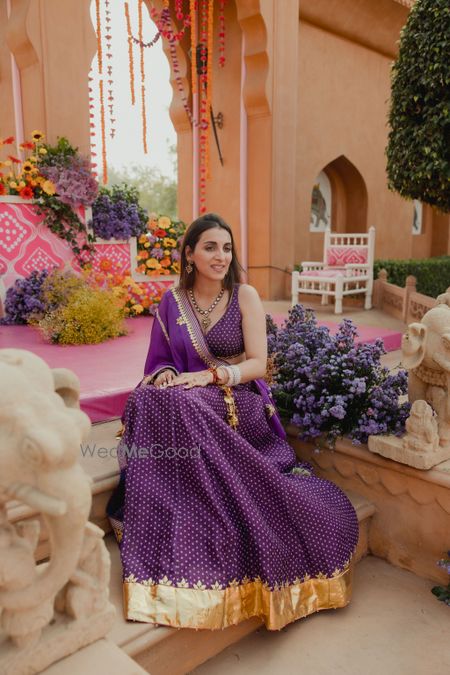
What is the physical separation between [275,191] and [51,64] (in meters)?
3.57

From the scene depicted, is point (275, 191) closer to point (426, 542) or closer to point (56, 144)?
point (56, 144)

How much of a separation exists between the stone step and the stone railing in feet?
15.4

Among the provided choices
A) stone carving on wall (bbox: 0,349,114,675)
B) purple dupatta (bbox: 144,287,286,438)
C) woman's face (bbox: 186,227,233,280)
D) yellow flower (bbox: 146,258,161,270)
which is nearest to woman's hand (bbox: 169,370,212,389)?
purple dupatta (bbox: 144,287,286,438)

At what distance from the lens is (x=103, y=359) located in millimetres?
3980

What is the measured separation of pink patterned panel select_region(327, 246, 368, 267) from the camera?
25.5 ft

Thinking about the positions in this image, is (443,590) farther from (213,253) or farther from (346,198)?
(346,198)

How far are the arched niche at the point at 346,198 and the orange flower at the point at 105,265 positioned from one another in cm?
608

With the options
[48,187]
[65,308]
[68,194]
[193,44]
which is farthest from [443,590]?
[193,44]

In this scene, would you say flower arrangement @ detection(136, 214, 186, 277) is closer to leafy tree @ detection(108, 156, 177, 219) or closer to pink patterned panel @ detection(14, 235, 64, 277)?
pink patterned panel @ detection(14, 235, 64, 277)

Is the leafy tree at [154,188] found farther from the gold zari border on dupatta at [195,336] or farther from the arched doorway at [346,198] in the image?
the gold zari border on dupatta at [195,336]

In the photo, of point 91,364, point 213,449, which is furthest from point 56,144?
point 213,449

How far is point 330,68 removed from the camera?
947 centimetres

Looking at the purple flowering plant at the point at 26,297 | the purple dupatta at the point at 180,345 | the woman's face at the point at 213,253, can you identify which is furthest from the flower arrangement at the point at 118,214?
the woman's face at the point at 213,253

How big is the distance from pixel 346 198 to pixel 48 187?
6.99 meters
